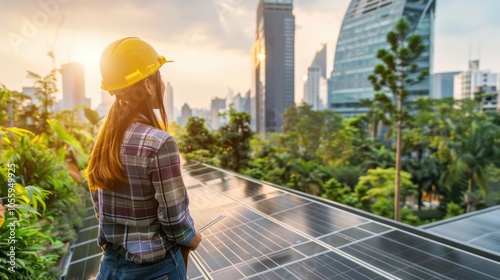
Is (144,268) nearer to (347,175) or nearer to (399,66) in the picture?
(399,66)

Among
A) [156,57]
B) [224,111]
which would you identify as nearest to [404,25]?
[224,111]

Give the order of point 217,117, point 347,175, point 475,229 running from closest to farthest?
point 475,229 → point 217,117 → point 347,175

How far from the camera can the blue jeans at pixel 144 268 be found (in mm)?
1210

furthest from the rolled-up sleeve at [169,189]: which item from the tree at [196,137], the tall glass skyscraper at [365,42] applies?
the tall glass skyscraper at [365,42]

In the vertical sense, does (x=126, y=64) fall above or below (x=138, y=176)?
above

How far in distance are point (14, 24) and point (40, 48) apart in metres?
1.23

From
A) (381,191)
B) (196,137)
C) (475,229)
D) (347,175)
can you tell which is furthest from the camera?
(347,175)

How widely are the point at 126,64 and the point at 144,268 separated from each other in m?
0.74

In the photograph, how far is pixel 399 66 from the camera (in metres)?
13.4

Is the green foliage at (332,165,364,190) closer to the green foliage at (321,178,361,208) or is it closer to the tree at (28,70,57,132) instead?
the green foliage at (321,178,361,208)

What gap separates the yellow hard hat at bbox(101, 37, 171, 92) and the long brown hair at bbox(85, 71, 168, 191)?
3 centimetres

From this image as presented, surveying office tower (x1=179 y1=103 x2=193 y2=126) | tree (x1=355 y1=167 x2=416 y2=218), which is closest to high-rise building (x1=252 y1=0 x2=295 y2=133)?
tree (x1=355 y1=167 x2=416 y2=218)

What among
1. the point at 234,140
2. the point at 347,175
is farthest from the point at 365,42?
the point at 234,140

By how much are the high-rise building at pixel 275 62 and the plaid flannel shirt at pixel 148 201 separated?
247 ft
